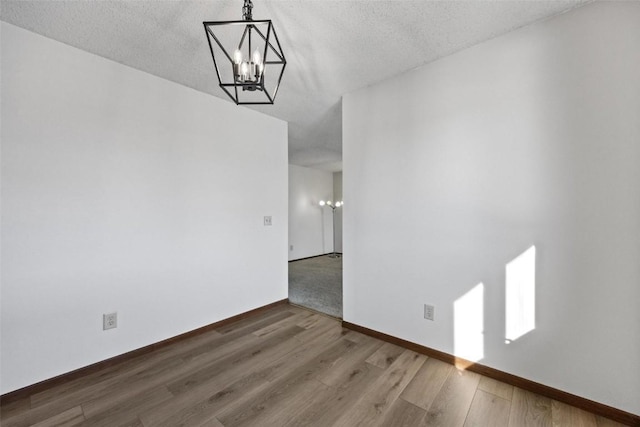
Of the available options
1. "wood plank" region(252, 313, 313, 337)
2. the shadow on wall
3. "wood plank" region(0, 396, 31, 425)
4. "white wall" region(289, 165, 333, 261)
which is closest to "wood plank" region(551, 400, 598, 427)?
the shadow on wall

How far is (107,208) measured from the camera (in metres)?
2.04

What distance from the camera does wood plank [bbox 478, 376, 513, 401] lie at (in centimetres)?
170

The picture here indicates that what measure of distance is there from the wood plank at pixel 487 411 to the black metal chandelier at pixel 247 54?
2131 millimetres

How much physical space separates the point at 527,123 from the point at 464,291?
1.27 metres

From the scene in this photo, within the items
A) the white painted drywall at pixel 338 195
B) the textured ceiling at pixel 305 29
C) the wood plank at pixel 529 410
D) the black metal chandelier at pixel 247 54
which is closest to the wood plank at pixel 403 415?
the wood plank at pixel 529 410

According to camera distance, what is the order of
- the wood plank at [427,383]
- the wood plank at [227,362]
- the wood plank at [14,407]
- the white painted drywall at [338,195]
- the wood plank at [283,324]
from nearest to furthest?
the wood plank at [14,407] → the wood plank at [427,383] → the wood plank at [227,362] → the wood plank at [283,324] → the white painted drywall at [338,195]

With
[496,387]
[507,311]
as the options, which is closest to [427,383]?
[496,387]

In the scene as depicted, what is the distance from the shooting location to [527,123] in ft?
5.70

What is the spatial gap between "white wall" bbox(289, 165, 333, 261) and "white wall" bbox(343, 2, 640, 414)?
Answer: 402cm

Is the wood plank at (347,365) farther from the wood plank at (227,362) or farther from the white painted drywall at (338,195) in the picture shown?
the white painted drywall at (338,195)

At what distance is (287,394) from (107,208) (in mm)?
1956

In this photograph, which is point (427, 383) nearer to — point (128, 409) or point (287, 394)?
point (287, 394)

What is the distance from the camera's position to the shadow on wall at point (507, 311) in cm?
173

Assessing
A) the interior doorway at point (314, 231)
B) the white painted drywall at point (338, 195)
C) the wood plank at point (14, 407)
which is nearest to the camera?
the wood plank at point (14, 407)
